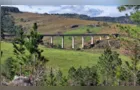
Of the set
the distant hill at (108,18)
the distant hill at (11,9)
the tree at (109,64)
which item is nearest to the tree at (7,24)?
the distant hill at (11,9)

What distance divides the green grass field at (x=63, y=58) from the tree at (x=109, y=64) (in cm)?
7

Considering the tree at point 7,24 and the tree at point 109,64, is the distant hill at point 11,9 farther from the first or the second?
the tree at point 109,64

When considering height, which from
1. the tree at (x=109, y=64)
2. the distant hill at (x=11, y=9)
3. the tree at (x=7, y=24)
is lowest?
the tree at (x=109, y=64)

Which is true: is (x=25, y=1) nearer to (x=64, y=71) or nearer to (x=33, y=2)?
(x=33, y=2)

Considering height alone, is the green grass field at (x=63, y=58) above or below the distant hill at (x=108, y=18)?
below

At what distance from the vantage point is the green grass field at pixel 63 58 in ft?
17.4

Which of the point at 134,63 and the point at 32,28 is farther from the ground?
the point at 32,28

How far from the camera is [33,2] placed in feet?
17.3

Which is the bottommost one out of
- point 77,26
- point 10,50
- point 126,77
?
point 126,77

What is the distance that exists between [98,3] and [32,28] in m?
0.95

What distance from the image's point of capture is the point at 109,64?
531cm

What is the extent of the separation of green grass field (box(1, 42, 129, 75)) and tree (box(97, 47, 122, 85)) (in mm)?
69

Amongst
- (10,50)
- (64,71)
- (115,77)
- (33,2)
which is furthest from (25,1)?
(115,77)

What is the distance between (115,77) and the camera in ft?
17.5
